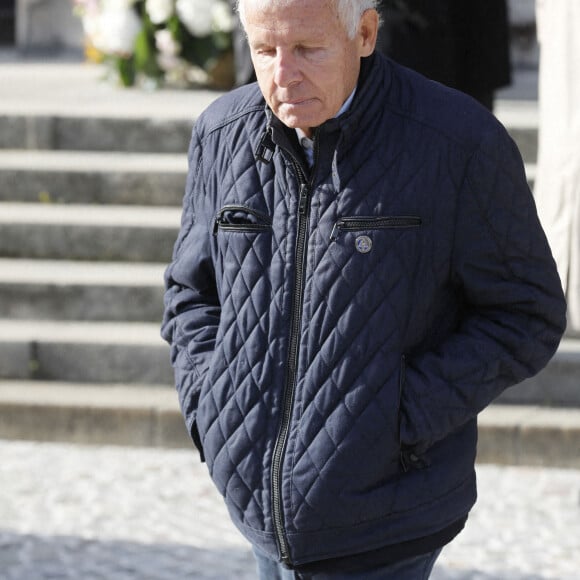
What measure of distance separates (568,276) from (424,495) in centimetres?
149

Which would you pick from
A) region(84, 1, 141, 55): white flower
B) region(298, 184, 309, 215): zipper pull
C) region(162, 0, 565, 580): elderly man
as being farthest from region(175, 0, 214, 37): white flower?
region(298, 184, 309, 215): zipper pull

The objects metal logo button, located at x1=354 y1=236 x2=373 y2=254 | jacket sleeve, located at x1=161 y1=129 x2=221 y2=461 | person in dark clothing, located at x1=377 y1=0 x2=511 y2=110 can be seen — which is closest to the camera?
metal logo button, located at x1=354 y1=236 x2=373 y2=254

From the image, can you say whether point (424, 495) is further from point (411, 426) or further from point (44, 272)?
point (44, 272)

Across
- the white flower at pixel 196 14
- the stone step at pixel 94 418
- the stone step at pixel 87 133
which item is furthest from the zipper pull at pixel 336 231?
the white flower at pixel 196 14

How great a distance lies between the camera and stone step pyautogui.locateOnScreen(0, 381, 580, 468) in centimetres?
457

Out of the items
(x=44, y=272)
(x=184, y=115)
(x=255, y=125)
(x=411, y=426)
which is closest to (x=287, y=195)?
(x=255, y=125)

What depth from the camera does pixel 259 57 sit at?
196cm

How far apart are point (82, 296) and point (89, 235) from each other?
1.25 feet

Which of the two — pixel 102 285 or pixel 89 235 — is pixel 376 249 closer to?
pixel 102 285

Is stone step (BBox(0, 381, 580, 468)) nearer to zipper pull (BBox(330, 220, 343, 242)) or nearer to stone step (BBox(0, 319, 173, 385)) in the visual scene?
stone step (BBox(0, 319, 173, 385))

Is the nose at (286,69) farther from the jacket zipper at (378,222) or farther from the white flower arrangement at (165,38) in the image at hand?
the white flower arrangement at (165,38)

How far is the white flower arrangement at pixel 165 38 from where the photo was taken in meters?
7.16

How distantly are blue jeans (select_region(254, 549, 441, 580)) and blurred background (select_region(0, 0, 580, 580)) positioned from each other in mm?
1415

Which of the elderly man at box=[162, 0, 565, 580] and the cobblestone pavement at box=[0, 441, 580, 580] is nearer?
the elderly man at box=[162, 0, 565, 580]
